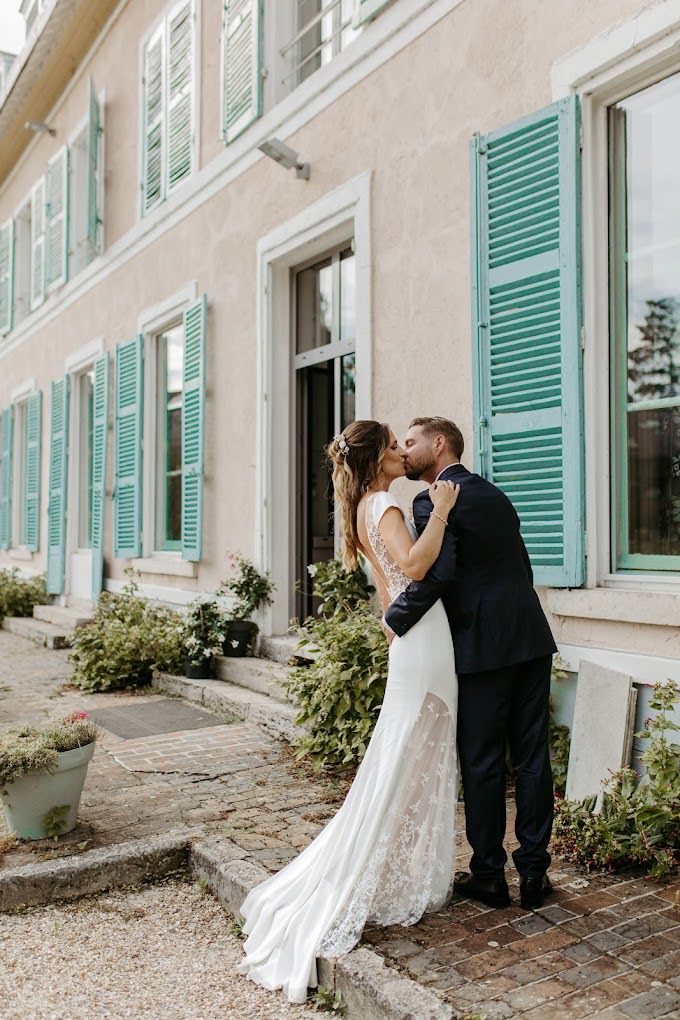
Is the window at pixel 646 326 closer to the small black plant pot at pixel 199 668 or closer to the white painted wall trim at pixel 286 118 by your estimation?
the white painted wall trim at pixel 286 118

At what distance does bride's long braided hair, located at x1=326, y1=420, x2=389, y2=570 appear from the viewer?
3248 mm

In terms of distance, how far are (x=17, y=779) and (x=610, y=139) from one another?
3.91m

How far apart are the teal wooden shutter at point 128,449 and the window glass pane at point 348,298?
3160 millimetres

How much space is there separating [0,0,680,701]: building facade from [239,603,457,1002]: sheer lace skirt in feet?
4.21

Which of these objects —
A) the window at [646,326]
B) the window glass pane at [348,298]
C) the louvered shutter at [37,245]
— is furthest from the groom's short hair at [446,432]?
the louvered shutter at [37,245]

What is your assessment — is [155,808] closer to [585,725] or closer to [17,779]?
[17,779]

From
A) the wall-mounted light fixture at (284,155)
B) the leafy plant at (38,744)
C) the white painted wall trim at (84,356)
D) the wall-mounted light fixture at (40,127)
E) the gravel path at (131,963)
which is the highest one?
the wall-mounted light fixture at (40,127)

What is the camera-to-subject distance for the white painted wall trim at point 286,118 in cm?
557

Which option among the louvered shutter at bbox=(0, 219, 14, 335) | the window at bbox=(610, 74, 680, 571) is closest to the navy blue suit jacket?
the window at bbox=(610, 74, 680, 571)

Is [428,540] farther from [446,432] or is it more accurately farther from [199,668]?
[199,668]

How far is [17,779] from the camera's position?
3818 mm

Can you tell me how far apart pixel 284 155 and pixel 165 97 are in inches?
121

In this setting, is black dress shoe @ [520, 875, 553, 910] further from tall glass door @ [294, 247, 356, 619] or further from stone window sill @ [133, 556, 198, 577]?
stone window sill @ [133, 556, 198, 577]

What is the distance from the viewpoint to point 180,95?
28.1 ft
